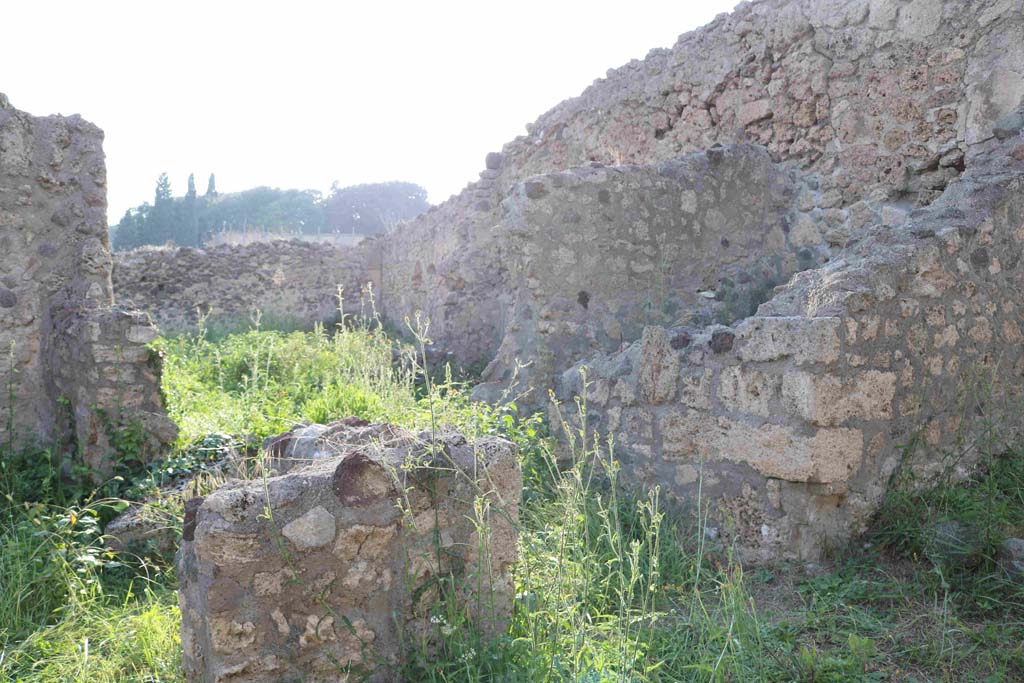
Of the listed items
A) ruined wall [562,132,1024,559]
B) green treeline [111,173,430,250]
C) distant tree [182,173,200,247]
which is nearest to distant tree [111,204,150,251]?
green treeline [111,173,430,250]

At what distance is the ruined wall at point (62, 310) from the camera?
4.57 m

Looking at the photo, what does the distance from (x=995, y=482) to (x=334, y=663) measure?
2922 mm

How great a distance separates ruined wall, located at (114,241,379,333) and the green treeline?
1813 cm

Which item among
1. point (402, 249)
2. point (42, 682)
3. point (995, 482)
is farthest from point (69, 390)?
point (402, 249)

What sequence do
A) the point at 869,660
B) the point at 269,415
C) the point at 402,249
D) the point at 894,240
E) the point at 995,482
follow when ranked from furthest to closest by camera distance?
the point at 402,249 → the point at 269,415 → the point at 894,240 → the point at 995,482 → the point at 869,660

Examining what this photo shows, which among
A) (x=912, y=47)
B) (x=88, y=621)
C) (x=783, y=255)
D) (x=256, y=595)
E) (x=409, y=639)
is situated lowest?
(x=88, y=621)

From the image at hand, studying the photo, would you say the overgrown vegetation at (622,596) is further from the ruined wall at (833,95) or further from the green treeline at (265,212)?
the green treeline at (265,212)

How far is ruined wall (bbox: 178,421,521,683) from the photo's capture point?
2041mm

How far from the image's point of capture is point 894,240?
3605mm

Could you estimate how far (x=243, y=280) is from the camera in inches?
511

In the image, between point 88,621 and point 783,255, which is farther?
→ point 783,255

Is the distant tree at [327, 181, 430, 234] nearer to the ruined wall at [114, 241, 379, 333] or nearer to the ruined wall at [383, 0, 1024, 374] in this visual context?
the ruined wall at [114, 241, 379, 333]

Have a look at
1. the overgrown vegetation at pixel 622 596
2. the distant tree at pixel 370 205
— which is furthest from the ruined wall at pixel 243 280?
the distant tree at pixel 370 205

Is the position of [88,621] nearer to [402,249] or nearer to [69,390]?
[69,390]
